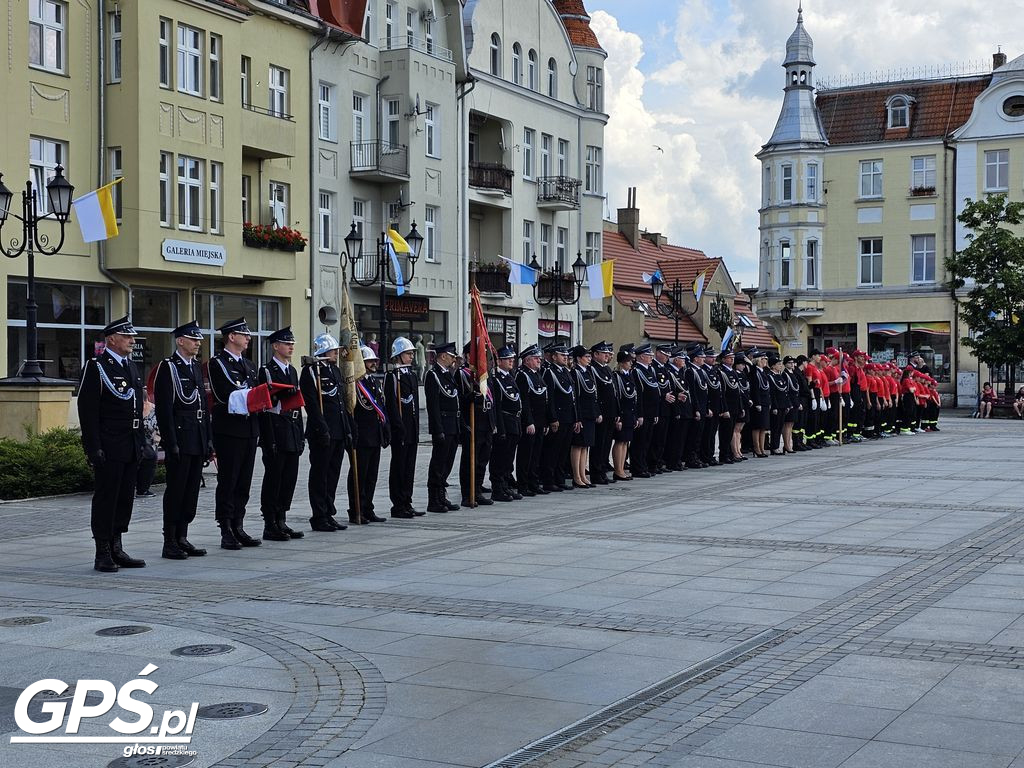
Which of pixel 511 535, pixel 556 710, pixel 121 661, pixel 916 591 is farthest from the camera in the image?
pixel 511 535

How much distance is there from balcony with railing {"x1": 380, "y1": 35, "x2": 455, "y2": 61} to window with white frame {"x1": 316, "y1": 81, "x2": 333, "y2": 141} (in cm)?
287

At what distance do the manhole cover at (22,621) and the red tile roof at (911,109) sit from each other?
54153 millimetres

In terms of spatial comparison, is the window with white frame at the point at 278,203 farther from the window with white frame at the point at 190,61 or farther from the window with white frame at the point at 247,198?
the window with white frame at the point at 190,61

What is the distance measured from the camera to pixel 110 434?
11297 millimetres

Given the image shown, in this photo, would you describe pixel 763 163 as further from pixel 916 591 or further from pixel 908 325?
pixel 916 591

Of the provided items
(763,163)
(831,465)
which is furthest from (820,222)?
(831,465)

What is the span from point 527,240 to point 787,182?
18.8 m

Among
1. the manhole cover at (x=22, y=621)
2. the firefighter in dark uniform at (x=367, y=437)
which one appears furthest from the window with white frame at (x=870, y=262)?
the manhole cover at (x=22, y=621)

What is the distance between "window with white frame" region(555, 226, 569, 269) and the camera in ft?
156

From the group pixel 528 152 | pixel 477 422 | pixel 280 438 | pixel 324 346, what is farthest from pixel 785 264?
pixel 280 438

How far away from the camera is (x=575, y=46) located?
4959 centimetres

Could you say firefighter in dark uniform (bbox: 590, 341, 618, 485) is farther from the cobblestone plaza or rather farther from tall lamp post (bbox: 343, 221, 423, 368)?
tall lamp post (bbox: 343, 221, 423, 368)

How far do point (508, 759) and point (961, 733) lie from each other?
2030 millimetres

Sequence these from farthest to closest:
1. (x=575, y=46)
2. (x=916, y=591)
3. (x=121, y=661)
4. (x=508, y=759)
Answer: (x=575, y=46)
(x=916, y=591)
(x=121, y=661)
(x=508, y=759)
